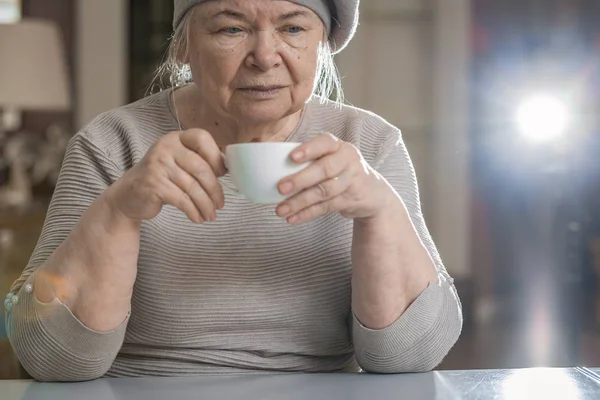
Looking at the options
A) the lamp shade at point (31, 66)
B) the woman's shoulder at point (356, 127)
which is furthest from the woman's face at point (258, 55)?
the lamp shade at point (31, 66)

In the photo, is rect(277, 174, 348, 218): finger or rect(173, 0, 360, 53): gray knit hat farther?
rect(173, 0, 360, 53): gray knit hat

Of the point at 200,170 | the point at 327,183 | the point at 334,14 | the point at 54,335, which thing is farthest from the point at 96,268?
the point at 334,14

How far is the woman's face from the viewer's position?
3.94 feet

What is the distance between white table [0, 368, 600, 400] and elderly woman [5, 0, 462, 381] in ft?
0.18

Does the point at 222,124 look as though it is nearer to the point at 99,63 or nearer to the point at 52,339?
the point at 52,339

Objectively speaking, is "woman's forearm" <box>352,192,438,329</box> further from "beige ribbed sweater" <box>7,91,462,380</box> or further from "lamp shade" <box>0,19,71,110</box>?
"lamp shade" <box>0,19,71,110</box>

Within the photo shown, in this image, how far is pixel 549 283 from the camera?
439cm

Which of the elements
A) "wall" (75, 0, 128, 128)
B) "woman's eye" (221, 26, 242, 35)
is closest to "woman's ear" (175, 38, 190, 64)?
"woman's eye" (221, 26, 242, 35)

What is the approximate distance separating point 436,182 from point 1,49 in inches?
86.4

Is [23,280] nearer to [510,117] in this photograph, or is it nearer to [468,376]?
[468,376]

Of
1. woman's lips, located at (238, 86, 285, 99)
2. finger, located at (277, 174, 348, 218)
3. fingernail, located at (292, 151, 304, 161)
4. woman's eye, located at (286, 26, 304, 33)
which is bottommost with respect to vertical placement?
finger, located at (277, 174, 348, 218)

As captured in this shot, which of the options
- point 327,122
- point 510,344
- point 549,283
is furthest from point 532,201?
point 327,122

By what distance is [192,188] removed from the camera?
976mm

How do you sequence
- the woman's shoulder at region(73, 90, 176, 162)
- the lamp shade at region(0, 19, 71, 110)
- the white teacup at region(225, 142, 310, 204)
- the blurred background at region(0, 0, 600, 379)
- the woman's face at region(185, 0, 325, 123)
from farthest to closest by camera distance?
1. the blurred background at region(0, 0, 600, 379)
2. the lamp shade at region(0, 19, 71, 110)
3. the woman's shoulder at region(73, 90, 176, 162)
4. the woman's face at region(185, 0, 325, 123)
5. the white teacup at region(225, 142, 310, 204)
